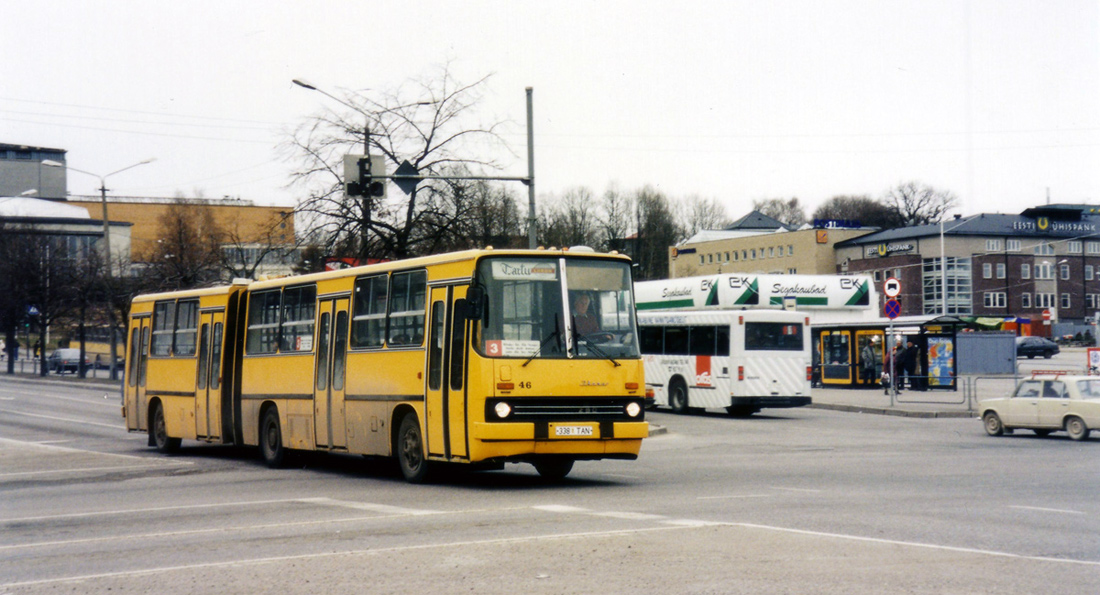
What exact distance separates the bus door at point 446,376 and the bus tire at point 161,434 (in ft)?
32.0

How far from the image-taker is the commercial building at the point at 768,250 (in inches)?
4579

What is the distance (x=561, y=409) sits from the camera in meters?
14.3

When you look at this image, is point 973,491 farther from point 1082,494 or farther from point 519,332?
point 519,332

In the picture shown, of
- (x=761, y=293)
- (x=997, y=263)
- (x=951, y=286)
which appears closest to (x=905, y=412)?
(x=761, y=293)

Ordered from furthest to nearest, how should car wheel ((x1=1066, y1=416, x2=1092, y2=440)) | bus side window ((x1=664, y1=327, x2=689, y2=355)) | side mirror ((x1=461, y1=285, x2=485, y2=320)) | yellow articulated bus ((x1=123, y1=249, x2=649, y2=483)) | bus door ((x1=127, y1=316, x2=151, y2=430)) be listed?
bus side window ((x1=664, y1=327, x2=689, y2=355)) < bus door ((x1=127, y1=316, x2=151, y2=430)) < car wheel ((x1=1066, y1=416, x2=1092, y2=440)) < yellow articulated bus ((x1=123, y1=249, x2=649, y2=483)) < side mirror ((x1=461, y1=285, x2=485, y2=320))

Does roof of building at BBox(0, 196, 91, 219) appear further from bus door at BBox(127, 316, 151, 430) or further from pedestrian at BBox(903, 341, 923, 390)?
bus door at BBox(127, 316, 151, 430)

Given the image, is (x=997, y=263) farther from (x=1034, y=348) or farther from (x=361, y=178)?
(x=361, y=178)

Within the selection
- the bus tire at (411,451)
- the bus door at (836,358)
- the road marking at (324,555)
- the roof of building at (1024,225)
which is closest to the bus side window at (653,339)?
the bus door at (836,358)

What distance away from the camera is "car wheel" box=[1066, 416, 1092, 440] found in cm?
2358

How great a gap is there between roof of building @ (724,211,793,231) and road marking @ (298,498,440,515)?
124 metres

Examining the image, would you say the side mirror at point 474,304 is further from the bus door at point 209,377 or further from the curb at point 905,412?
the curb at point 905,412

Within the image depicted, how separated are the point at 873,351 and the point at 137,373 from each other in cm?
2910

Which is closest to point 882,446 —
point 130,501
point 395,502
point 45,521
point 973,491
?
point 973,491

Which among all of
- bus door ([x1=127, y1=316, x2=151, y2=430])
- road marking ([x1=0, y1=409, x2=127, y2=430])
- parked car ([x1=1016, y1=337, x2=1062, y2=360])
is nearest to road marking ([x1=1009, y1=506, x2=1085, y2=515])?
bus door ([x1=127, y1=316, x2=151, y2=430])
